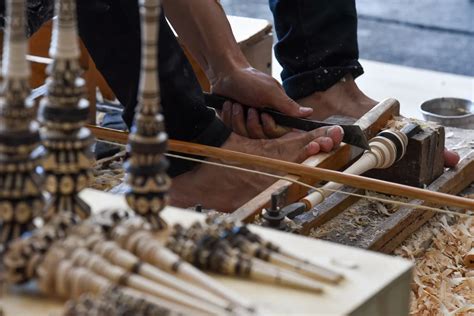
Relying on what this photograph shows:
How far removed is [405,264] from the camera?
3.52ft

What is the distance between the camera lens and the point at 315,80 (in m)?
2.22

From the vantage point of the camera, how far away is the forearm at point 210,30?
2.11 metres

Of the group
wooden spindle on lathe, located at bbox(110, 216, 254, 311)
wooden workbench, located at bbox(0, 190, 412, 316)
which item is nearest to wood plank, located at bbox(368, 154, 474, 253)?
wooden workbench, located at bbox(0, 190, 412, 316)

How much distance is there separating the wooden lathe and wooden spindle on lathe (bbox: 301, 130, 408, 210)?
2.58 feet

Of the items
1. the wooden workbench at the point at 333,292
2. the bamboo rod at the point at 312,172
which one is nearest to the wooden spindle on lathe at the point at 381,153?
the bamboo rod at the point at 312,172

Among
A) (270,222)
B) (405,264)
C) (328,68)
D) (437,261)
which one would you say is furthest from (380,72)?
(405,264)

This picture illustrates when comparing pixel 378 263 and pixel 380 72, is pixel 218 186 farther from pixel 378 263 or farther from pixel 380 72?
pixel 380 72

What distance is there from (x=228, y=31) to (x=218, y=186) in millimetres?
359

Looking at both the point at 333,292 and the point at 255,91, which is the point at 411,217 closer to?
the point at 255,91

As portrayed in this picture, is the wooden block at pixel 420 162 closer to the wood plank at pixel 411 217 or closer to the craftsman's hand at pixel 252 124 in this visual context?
the wood plank at pixel 411 217

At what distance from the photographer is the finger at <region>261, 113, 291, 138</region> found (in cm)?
206

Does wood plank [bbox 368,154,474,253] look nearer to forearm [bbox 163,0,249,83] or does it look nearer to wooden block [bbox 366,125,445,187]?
wooden block [bbox 366,125,445,187]

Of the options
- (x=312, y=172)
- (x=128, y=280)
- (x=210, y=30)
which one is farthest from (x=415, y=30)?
(x=128, y=280)

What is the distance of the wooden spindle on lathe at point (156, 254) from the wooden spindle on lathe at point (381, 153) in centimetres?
86
